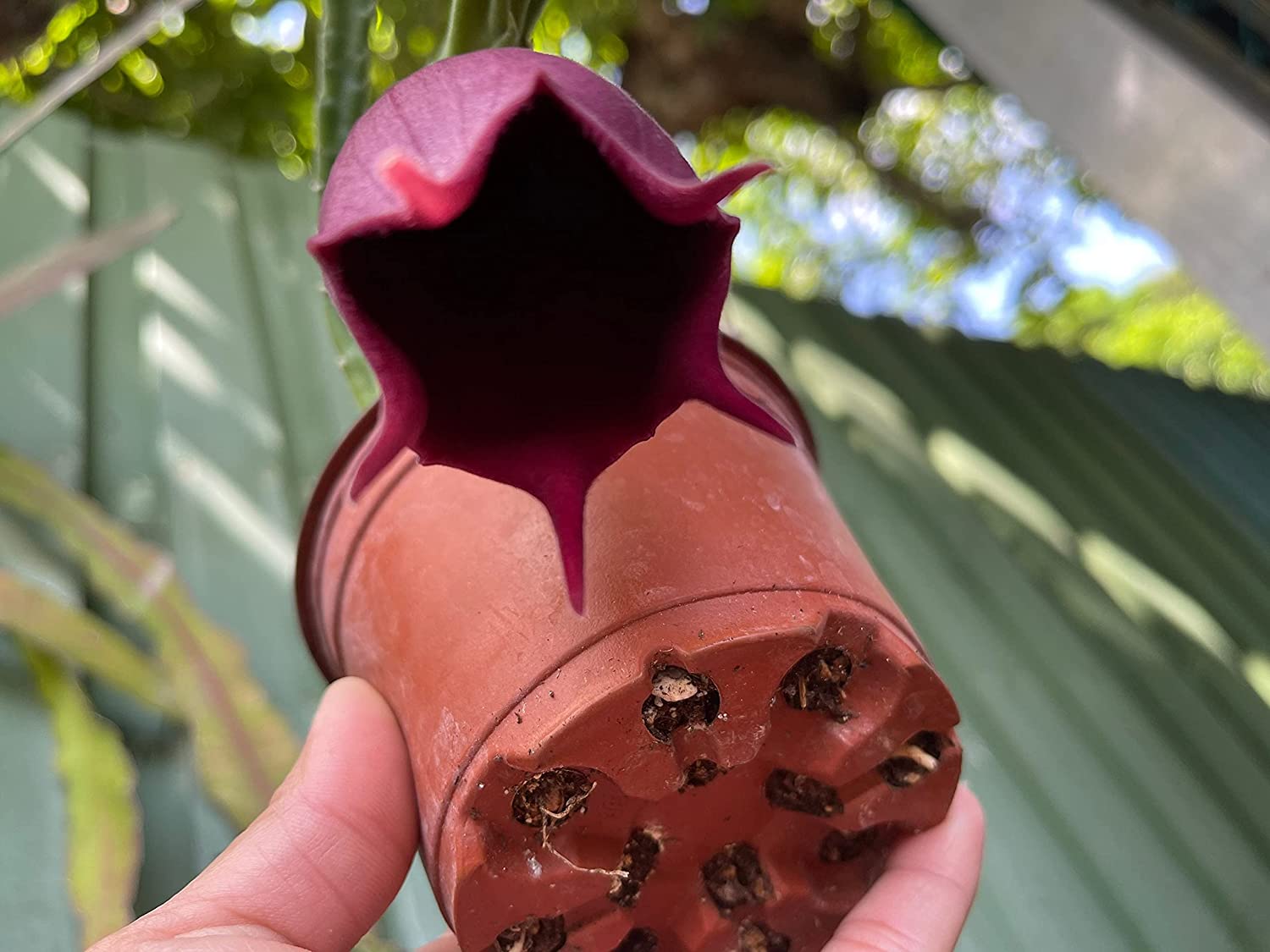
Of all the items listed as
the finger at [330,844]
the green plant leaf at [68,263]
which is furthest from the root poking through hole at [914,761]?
the green plant leaf at [68,263]

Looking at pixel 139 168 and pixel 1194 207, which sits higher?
pixel 1194 207

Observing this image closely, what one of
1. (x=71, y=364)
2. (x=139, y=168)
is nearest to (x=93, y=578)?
(x=71, y=364)

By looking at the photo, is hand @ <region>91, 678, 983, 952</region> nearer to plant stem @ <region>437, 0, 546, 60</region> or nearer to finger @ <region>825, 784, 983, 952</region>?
finger @ <region>825, 784, 983, 952</region>

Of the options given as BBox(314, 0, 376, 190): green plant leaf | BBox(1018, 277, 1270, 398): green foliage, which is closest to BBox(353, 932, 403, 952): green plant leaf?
BBox(314, 0, 376, 190): green plant leaf

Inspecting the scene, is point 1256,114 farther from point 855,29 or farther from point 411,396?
point 855,29

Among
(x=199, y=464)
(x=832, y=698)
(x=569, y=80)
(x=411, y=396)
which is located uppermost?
(x=569, y=80)

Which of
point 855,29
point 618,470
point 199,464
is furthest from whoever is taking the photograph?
point 855,29

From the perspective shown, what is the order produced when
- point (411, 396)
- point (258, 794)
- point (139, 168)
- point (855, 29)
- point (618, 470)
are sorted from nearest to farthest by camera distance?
point (411, 396) < point (618, 470) < point (258, 794) < point (139, 168) < point (855, 29)

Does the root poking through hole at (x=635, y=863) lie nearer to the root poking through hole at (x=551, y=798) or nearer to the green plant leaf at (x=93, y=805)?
the root poking through hole at (x=551, y=798)
